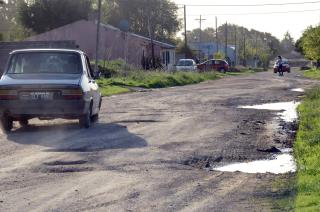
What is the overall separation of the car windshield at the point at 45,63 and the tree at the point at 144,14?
82.1 meters

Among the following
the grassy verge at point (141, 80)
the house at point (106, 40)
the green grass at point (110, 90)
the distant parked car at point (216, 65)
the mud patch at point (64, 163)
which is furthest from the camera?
the distant parked car at point (216, 65)

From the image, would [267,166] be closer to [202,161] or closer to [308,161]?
[308,161]

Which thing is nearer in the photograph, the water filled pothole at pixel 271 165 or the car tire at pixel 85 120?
the water filled pothole at pixel 271 165

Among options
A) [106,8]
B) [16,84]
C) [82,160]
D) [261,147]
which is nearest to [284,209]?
[82,160]

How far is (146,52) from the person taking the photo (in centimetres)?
6638

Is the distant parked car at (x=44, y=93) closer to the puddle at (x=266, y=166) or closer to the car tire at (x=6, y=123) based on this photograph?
the car tire at (x=6, y=123)

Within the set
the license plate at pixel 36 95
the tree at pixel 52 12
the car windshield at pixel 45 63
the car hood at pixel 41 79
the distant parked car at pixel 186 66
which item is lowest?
the distant parked car at pixel 186 66

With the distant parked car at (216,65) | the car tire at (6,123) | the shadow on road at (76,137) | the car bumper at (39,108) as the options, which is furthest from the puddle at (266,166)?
the distant parked car at (216,65)

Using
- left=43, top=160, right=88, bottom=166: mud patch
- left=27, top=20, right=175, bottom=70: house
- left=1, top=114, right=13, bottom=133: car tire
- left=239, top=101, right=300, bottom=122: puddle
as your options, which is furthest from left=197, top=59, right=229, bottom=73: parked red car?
left=43, top=160, right=88, bottom=166: mud patch

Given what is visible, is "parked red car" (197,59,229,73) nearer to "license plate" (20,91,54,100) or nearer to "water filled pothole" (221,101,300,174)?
"license plate" (20,91,54,100)

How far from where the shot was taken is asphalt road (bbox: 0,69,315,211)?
800 centimetres

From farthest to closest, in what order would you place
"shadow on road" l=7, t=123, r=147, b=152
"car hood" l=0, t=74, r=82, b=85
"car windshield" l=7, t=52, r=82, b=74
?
"car windshield" l=7, t=52, r=82, b=74 < "car hood" l=0, t=74, r=82, b=85 < "shadow on road" l=7, t=123, r=147, b=152

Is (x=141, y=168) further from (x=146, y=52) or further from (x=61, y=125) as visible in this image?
(x=146, y=52)

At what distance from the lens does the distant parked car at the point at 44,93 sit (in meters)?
14.6
